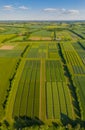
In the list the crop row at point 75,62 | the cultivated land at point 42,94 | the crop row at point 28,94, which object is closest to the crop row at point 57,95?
the cultivated land at point 42,94

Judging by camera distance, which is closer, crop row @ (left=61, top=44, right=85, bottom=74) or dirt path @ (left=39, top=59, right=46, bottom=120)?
dirt path @ (left=39, top=59, right=46, bottom=120)

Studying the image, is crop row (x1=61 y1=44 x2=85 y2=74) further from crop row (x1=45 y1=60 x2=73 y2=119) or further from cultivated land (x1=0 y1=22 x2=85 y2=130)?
crop row (x1=45 y1=60 x2=73 y2=119)

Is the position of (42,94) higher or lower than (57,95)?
lower

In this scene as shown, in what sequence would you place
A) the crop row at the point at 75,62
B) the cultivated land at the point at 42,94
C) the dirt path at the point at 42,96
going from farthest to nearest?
the crop row at the point at 75,62 → the dirt path at the point at 42,96 → the cultivated land at the point at 42,94

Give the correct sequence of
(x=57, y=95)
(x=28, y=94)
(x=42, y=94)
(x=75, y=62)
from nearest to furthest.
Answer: (x=57, y=95)
(x=28, y=94)
(x=42, y=94)
(x=75, y=62)

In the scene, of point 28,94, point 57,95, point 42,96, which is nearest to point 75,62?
point 57,95

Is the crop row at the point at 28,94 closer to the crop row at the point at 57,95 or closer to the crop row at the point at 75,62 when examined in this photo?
the crop row at the point at 57,95

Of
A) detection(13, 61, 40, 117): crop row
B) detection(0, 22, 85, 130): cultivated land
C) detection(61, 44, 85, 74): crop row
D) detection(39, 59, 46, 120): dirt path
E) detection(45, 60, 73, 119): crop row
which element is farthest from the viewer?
detection(61, 44, 85, 74): crop row

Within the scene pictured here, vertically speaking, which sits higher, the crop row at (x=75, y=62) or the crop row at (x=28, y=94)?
the crop row at (x=75, y=62)

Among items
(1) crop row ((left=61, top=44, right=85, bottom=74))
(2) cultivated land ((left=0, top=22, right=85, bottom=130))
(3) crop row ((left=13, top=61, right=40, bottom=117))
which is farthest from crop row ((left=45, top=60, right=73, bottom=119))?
(1) crop row ((left=61, top=44, right=85, bottom=74))

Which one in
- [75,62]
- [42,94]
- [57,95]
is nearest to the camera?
[57,95]

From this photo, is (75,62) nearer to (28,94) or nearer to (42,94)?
(42,94)

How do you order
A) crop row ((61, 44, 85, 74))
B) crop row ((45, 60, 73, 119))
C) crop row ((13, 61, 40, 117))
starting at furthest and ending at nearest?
crop row ((61, 44, 85, 74))
crop row ((13, 61, 40, 117))
crop row ((45, 60, 73, 119))
